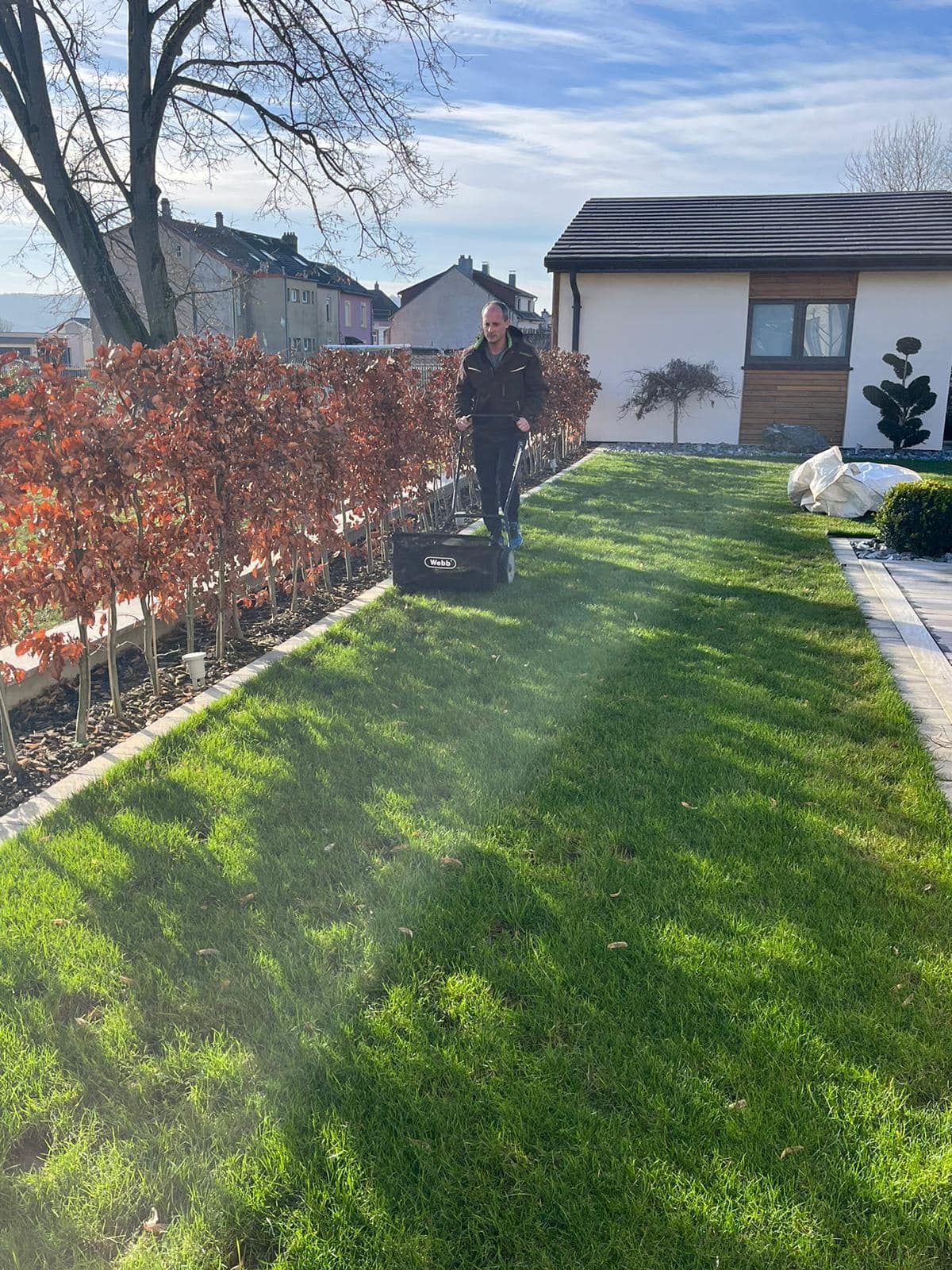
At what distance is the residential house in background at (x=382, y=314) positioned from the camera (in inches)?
2842

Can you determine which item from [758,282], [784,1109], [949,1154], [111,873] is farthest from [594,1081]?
[758,282]

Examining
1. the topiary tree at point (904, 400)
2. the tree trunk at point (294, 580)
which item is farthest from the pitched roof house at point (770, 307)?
the tree trunk at point (294, 580)

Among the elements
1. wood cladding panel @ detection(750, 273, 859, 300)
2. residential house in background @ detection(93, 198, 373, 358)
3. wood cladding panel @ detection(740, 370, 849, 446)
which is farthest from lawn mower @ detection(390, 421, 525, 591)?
residential house in background @ detection(93, 198, 373, 358)

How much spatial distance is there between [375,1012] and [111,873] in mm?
1151

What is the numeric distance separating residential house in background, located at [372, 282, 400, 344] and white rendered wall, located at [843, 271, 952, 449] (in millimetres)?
56838

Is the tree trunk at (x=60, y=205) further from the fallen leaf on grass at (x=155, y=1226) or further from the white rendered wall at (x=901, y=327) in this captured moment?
the white rendered wall at (x=901, y=327)

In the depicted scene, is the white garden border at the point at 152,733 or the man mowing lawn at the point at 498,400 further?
the man mowing lawn at the point at 498,400

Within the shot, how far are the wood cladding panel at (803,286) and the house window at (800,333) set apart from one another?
87 millimetres

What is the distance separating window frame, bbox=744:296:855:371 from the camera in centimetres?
1738

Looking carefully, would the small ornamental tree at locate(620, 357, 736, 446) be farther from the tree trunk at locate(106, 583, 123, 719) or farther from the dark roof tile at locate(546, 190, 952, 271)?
the tree trunk at locate(106, 583, 123, 719)

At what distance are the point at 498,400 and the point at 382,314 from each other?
7198 cm

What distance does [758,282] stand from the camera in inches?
695

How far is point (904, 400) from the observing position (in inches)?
655

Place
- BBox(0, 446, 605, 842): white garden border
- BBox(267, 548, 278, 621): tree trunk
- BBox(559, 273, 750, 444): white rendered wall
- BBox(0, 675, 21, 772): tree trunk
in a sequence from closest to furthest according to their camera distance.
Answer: BBox(0, 446, 605, 842): white garden border
BBox(0, 675, 21, 772): tree trunk
BBox(267, 548, 278, 621): tree trunk
BBox(559, 273, 750, 444): white rendered wall
